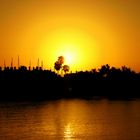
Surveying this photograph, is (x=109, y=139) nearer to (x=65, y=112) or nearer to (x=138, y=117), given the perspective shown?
(x=138, y=117)

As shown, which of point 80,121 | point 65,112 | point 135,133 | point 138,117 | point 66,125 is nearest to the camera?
point 135,133

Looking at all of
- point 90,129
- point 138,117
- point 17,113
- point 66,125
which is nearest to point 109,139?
point 90,129

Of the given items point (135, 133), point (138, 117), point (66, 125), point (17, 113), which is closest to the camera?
point (135, 133)

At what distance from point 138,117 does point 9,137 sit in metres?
41.8

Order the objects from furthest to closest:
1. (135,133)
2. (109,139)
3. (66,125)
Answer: (66,125) → (135,133) → (109,139)

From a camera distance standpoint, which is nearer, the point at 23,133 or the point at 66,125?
the point at 23,133

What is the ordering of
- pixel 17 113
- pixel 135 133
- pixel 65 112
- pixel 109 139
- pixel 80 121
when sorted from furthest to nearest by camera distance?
pixel 65 112 < pixel 17 113 < pixel 80 121 < pixel 135 133 < pixel 109 139

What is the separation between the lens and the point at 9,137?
7712 cm

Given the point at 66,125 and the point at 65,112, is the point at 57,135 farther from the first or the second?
the point at 65,112

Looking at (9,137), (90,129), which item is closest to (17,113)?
(90,129)

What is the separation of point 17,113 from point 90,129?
35.6 m

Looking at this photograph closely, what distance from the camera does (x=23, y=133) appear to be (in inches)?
3241

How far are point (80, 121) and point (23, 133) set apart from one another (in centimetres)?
2419

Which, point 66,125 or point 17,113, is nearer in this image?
point 66,125
